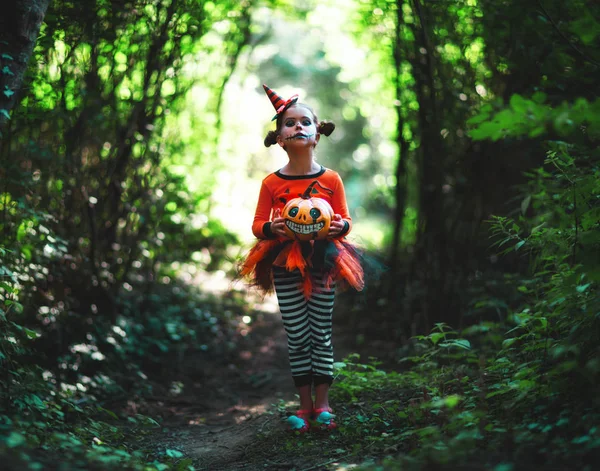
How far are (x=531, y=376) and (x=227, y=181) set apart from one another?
788cm

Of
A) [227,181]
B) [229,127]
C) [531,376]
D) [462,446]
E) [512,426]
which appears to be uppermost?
[229,127]

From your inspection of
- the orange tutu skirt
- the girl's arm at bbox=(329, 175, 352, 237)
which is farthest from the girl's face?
the orange tutu skirt

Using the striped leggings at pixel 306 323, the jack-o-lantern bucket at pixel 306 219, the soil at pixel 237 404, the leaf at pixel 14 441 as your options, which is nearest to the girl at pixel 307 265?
the striped leggings at pixel 306 323

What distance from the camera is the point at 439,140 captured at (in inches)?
233

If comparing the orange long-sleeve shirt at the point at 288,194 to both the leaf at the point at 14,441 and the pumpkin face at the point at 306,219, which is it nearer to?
the pumpkin face at the point at 306,219

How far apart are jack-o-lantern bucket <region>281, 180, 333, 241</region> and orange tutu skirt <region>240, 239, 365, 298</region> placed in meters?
0.10

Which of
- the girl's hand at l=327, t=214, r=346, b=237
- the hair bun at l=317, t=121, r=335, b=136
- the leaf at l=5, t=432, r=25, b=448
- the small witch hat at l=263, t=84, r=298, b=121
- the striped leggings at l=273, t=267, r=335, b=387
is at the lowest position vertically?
the leaf at l=5, t=432, r=25, b=448

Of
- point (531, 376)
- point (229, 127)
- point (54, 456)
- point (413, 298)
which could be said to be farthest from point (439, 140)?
point (229, 127)

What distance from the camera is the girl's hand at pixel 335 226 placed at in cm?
352

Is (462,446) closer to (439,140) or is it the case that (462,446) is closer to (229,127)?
(439,140)

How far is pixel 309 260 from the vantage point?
11.5 ft

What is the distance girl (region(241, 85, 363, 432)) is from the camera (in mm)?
3578

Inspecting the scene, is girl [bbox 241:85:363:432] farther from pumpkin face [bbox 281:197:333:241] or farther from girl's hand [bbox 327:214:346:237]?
pumpkin face [bbox 281:197:333:241]

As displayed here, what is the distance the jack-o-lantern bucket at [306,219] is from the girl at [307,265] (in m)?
0.11
